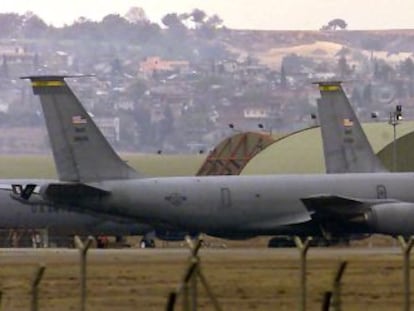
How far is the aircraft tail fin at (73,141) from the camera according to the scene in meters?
67.6

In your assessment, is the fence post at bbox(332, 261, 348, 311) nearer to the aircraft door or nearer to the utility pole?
the aircraft door

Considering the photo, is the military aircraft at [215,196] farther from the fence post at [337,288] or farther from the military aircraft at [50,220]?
the fence post at [337,288]

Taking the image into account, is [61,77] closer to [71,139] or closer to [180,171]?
[71,139]

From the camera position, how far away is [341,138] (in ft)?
266

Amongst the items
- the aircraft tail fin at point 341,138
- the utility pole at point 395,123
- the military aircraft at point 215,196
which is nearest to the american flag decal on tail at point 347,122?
the aircraft tail fin at point 341,138

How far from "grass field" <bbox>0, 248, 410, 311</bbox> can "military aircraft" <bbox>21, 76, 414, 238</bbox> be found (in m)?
9.40

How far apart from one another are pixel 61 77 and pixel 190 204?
7.20 metres

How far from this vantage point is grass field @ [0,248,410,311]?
37000 millimetres

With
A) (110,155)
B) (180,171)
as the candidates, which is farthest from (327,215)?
(180,171)

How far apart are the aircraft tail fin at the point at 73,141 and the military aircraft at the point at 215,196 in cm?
4

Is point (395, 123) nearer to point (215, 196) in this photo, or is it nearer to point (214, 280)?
point (215, 196)

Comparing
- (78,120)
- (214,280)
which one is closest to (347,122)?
(78,120)

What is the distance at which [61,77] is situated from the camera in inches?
2702

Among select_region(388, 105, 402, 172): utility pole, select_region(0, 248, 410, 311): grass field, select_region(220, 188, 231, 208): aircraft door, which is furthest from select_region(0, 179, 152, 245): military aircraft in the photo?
select_region(0, 248, 410, 311): grass field
